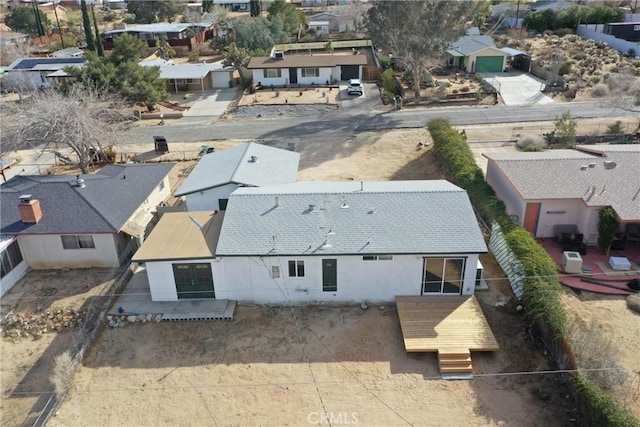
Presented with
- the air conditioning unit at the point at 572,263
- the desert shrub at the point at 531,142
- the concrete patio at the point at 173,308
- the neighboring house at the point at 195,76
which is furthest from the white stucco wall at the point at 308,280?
the neighboring house at the point at 195,76

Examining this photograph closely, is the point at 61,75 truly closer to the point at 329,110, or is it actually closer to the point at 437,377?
the point at 329,110

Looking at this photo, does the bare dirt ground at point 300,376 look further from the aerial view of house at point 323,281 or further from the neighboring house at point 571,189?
the neighboring house at point 571,189

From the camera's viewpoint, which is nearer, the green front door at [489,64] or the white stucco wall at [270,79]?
the white stucco wall at [270,79]

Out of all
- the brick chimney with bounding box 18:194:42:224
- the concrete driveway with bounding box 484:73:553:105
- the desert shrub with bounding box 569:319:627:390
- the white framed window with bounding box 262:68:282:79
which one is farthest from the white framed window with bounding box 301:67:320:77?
the desert shrub with bounding box 569:319:627:390

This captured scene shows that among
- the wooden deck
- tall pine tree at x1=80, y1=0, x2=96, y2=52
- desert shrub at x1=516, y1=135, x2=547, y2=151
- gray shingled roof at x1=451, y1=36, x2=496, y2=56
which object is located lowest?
the wooden deck

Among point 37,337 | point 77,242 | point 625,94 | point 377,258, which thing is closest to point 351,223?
point 377,258

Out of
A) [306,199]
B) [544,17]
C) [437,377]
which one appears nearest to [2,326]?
[306,199]

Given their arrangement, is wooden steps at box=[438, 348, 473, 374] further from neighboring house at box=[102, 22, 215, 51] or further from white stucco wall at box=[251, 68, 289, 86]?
neighboring house at box=[102, 22, 215, 51]
